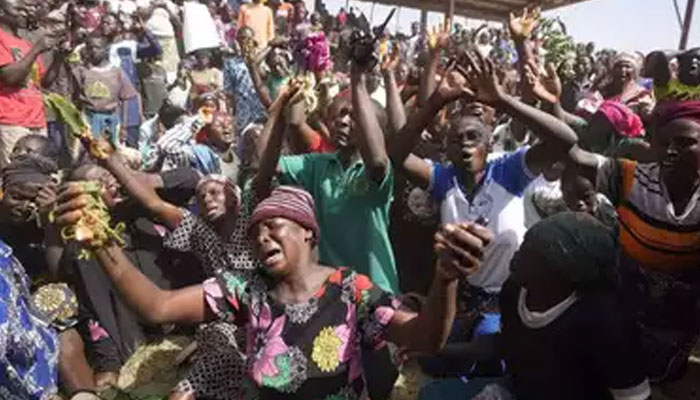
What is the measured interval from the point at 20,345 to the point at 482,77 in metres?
2.20

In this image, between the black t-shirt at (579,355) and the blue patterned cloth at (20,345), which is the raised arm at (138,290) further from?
the black t-shirt at (579,355)

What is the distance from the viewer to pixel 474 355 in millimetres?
3389

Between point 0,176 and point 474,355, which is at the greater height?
point 0,176

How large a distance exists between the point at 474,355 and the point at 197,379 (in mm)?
1289

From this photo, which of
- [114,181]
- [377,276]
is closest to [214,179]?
[114,181]

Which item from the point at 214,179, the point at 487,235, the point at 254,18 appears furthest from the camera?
the point at 254,18

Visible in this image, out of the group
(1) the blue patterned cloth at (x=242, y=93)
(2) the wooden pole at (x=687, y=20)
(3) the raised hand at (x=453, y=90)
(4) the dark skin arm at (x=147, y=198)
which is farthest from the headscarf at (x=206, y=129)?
(2) the wooden pole at (x=687, y=20)

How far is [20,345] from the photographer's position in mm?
2705

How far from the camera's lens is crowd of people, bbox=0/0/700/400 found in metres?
2.58

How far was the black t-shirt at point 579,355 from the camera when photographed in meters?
2.56

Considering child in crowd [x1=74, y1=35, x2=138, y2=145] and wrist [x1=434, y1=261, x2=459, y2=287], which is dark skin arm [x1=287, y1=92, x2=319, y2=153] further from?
child in crowd [x1=74, y1=35, x2=138, y2=145]

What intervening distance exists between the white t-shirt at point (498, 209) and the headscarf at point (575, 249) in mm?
767

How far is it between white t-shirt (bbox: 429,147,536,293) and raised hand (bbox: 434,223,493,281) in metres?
1.53

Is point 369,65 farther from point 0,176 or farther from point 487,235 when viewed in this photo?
point 0,176
